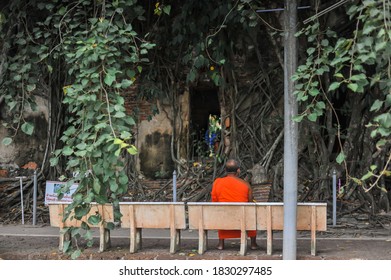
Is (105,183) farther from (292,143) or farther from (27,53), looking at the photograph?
(27,53)

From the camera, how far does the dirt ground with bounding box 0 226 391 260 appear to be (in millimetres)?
6996

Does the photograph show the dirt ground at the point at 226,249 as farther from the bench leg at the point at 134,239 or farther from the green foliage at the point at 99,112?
the green foliage at the point at 99,112

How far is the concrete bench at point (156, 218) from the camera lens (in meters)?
7.20

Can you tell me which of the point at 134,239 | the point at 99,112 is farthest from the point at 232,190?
the point at 99,112

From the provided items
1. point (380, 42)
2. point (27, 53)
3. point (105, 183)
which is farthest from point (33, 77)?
point (380, 42)

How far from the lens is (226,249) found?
24.4ft

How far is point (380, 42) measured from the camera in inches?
177

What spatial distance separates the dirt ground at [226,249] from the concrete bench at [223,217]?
29cm

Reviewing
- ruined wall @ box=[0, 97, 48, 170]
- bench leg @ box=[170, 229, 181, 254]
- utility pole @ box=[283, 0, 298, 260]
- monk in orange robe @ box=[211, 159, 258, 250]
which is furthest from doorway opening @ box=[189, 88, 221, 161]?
utility pole @ box=[283, 0, 298, 260]

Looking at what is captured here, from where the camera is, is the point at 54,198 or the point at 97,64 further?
the point at 54,198

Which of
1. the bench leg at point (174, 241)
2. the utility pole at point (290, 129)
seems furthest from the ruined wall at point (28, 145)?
the utility pole at point (290, 129)

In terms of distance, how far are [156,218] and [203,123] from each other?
20.0ft

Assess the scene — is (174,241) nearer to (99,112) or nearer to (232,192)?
(232,192)

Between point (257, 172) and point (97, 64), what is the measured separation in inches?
188
